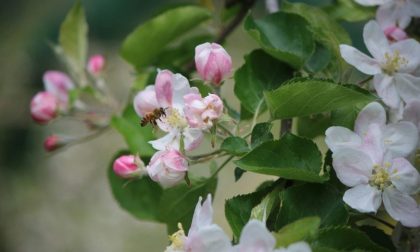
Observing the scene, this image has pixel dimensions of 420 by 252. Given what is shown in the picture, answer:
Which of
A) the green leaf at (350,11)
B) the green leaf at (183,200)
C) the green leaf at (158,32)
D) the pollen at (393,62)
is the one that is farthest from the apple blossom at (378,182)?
the green leaf at (158,32)

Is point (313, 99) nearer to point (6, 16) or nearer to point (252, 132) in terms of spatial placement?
point (252, 132)

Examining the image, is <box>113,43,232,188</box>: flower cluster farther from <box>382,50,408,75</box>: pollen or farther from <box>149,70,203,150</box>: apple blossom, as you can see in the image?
<box>382,50,408,75</box>: pollen

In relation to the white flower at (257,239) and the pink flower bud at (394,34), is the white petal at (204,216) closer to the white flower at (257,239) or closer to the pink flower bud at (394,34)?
the white flower at (257,239)

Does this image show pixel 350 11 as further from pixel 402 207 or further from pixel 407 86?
pixel 402 207

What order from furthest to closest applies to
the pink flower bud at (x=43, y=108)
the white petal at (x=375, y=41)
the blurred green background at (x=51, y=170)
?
the blurred green background at (x=51, y=170) → the pink flower bud at (x=43, y=108) → the white petal at (x=375, y=41)

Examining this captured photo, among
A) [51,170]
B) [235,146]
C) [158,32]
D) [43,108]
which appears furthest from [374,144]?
[51,170]

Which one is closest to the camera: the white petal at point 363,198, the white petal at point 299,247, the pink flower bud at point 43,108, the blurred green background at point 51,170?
the white petal at point 299,247
